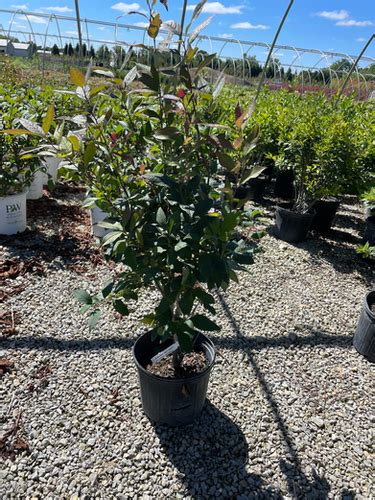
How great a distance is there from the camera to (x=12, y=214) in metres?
3.43

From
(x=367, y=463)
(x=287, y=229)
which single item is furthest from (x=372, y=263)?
(x=367, y=463)

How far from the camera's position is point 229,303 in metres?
2.89

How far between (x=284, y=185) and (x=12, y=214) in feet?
12.8

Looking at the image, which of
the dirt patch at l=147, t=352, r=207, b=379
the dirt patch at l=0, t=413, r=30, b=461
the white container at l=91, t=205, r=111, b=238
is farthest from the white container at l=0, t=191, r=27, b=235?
the dirt patch at l=147, t=352, r=207, b=379

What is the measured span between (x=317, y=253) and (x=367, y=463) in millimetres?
2398

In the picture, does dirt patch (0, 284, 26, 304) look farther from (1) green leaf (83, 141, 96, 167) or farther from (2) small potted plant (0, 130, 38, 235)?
(1) green leaf (83, 141, 96, 167)

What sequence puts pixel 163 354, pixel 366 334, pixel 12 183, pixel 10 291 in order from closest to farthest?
pixel 163 354 < pixel 366 334 < pixel 10 291 < pixel 12 183

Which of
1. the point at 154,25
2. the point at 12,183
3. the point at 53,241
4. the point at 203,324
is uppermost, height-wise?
the point at 154,25

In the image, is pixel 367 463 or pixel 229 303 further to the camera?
pixel 229 303

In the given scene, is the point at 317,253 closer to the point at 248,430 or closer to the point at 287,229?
the point at 287,229

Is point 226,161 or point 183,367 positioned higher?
point 226,161

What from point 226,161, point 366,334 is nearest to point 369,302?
point 366,334

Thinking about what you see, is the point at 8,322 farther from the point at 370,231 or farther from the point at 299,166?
the point at 370,231

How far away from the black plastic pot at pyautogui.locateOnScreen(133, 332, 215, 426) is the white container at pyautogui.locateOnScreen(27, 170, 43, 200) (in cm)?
305
